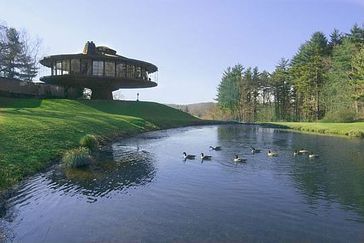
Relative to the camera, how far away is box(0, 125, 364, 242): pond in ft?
45.6

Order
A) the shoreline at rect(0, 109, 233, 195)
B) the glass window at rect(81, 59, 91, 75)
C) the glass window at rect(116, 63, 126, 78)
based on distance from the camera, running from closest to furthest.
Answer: the shoreline at rect(0, 109, 233, 195) → the glass window at rect(81, 59, 91, 75) → the glass window at rect(116, 63, 126, 78)

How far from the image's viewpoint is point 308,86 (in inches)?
3905

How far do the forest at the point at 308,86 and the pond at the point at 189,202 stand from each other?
190 ft

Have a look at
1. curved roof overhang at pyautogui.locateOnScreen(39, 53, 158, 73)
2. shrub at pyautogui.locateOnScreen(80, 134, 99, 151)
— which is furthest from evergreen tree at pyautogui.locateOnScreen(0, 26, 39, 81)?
shrub at pyautogui.locateOnScreen(80, 134, 99, 151)

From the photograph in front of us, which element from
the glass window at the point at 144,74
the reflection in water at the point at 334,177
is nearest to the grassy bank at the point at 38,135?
the reflection in water at the point at 334,177

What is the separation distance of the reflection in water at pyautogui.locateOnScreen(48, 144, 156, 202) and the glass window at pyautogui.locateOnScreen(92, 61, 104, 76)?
158ft

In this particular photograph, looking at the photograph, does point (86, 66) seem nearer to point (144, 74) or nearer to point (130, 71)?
point (130, 71)

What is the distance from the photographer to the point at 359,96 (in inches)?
3088

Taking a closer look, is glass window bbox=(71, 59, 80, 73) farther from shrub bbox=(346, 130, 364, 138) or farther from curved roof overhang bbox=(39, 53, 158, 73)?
shrub bbox=(346, 130, 364, 138)

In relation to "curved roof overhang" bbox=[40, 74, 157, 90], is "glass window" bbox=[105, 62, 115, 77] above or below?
above

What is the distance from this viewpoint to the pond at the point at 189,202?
13.9 m

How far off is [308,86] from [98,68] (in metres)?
50.1

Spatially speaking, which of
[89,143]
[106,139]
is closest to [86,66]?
[106,139]

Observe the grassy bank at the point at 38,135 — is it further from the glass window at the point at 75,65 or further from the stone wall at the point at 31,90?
the glass window at the point at 75,65
